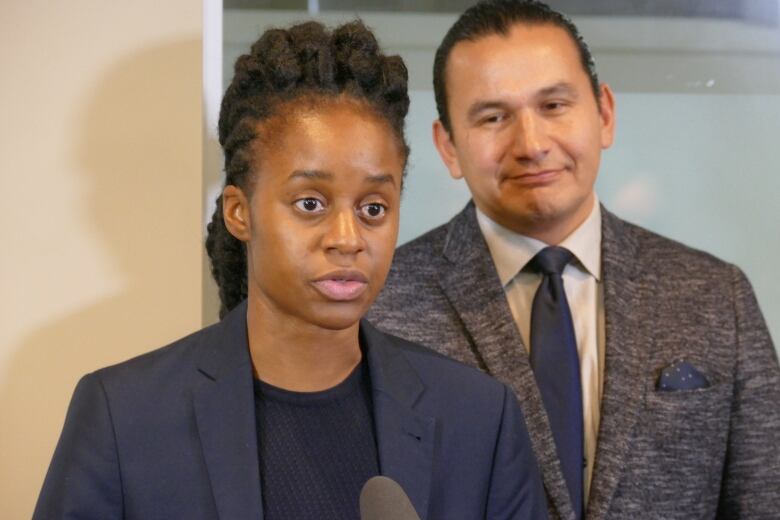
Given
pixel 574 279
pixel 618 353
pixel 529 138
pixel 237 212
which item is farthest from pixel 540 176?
pixel 237 212

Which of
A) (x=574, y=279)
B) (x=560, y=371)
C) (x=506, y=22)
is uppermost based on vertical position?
(x=506, y=22)

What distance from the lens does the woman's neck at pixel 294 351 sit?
133 cm

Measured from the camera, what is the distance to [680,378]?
167 cm

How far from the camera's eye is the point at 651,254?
180cm

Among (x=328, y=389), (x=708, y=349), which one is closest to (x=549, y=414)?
(x=708, y=349)

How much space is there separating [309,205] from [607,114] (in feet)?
2.46

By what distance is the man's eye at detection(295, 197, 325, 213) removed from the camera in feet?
4.11

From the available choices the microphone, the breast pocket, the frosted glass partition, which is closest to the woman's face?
the microphone

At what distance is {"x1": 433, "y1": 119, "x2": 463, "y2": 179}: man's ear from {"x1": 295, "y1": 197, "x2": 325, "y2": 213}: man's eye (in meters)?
0.59

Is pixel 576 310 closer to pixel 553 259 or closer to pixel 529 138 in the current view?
pixel 553 259

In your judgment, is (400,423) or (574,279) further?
(574,279)

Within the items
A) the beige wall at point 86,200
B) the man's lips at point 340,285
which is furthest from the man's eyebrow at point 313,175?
the beige wall at point 86,200

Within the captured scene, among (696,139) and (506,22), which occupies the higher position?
(506,22)

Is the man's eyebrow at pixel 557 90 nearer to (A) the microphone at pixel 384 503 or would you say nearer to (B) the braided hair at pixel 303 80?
(B) the braided hair at pixel 303 80
